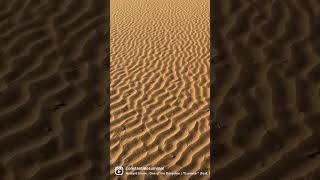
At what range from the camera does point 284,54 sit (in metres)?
4.79

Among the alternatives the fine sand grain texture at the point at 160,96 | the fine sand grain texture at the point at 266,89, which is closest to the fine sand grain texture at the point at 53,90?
the fine sand grain texture at the point at 160,96

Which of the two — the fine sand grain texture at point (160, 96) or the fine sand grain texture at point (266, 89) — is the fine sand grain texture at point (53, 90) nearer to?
the fine sand grain texture at point (160, 96)

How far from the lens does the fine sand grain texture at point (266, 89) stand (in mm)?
4195

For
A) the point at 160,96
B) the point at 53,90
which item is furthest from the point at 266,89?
the point at 160,96

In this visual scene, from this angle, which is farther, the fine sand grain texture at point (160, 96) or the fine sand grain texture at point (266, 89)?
the fine sand grain texture at point (160, 96)

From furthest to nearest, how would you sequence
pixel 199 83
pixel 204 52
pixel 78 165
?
pixel 204 52, pixel 199 83, pixel 78 165

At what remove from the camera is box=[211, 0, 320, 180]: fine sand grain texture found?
420cm

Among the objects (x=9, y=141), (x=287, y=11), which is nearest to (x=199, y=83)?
(x=287, y=11)

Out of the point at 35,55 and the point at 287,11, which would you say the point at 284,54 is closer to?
the point at 287,11

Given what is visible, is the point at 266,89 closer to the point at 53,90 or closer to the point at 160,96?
the point at 53,90

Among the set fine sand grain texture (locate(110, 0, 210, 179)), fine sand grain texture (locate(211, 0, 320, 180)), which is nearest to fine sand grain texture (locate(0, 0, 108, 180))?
fine sand grain texture (locate(110, 0, 210, 179))

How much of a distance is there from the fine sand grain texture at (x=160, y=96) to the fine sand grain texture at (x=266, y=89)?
0.84 m

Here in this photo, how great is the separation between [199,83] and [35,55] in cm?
380

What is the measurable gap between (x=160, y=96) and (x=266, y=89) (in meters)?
2.91
